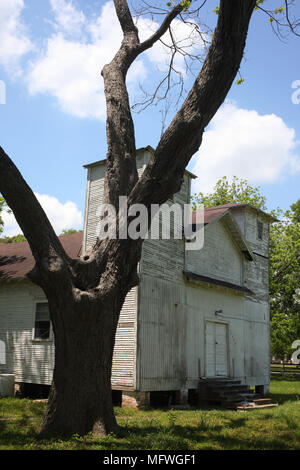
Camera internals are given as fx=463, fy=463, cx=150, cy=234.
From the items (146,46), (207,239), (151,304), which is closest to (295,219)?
(207,239)

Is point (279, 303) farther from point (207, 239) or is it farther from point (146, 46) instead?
point (146, 46)

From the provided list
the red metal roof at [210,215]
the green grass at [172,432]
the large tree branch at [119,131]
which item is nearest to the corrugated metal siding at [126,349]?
the green grass at [172,432]

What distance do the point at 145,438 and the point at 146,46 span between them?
26.2ft

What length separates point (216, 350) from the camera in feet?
58.0

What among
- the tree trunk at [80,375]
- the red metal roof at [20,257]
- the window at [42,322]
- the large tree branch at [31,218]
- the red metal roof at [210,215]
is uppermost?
the red metal roof at [210,215]

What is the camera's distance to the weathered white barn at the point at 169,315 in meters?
14.3

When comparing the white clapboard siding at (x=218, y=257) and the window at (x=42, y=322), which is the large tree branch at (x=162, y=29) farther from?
the window at (x=42, y=322)

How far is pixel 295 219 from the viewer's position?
41750 mm

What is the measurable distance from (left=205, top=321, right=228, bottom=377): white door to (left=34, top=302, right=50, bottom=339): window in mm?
5806

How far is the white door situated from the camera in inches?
676

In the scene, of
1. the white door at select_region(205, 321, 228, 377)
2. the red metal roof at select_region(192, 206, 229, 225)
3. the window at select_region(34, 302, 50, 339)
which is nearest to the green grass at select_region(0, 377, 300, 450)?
the window at select_region(34, 302, 50, 339)

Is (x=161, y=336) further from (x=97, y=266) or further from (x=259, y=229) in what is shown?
(x=259, y=229)

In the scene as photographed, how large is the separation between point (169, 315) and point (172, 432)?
654 centimetres

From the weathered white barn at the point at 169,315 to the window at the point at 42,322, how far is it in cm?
4
